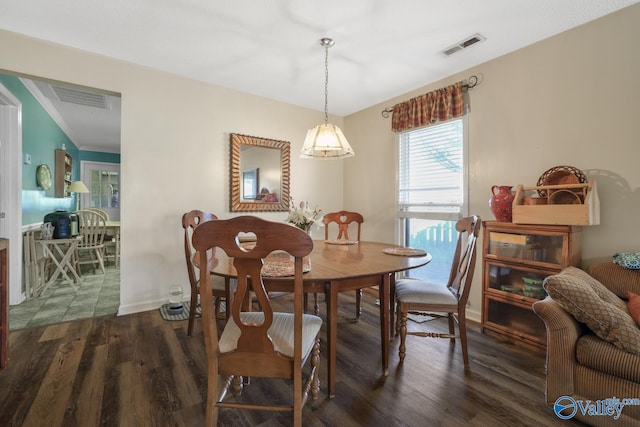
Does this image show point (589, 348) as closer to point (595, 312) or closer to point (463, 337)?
point (595, 312)

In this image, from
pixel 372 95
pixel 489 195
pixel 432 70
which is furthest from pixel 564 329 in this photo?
pixel 372 95

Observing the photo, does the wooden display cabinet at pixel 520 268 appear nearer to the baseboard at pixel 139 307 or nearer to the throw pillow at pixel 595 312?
the throw pillow at pixel 595 312

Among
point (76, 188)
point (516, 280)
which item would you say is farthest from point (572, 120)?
point (76, 188)

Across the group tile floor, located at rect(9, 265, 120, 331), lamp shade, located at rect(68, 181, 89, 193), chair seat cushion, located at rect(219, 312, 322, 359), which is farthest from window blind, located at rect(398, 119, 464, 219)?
lamp shade, located at rect(68, 181, 89, 193)

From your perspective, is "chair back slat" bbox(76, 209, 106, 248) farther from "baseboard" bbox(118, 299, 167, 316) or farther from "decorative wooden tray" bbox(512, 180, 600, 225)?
"decorative wooden tray" bbox(512, 180, 600, 225)

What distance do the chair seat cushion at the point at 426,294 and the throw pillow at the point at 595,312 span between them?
22.2 inches

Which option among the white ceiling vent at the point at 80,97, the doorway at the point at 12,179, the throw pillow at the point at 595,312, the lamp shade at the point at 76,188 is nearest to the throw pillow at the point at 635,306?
the throw pillow at the point at 595,312

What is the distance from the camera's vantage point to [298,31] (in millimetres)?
2336

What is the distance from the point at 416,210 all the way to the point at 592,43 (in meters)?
2.00

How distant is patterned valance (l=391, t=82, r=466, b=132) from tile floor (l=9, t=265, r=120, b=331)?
3676 millimetres

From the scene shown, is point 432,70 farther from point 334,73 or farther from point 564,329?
point 564,329

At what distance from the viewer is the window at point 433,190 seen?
3.10 m

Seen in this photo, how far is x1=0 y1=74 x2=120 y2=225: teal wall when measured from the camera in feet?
10.8

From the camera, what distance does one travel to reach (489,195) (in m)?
2.81
